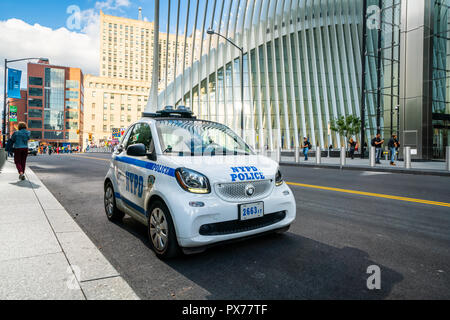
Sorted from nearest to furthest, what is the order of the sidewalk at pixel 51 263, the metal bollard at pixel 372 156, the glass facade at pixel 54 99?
the sidewalk at pixel 51 263 → the metal bollard at pixel 372 156 → the glass facade at pixel 54 99

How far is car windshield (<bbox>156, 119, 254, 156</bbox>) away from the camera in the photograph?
12.8 feet

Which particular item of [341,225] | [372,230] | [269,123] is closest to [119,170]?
[341,225]

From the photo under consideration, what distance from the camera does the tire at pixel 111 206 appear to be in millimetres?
4812

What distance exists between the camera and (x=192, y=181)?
3.18 m

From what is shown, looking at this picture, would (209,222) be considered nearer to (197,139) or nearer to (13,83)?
(197,139)

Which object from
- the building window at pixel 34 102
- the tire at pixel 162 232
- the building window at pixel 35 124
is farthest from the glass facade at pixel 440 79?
the building window at pixel 34 102

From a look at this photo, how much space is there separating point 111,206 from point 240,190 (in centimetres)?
267

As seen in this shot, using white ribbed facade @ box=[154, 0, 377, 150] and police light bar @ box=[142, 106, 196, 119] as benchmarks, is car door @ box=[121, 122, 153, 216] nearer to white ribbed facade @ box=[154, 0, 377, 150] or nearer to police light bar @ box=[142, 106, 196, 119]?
police light bar @ box=[142, 106, 196, 119]

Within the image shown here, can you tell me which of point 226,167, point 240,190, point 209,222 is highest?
point 226,167

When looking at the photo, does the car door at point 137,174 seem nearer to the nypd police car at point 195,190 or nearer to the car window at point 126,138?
the nypd police car at point 195,190

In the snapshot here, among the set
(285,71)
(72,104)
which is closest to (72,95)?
(72,104)

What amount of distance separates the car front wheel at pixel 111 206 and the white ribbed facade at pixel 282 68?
36.5 m

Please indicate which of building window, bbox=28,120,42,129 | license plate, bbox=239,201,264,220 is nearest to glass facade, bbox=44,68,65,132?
building window, bbox=28,120,42,129
